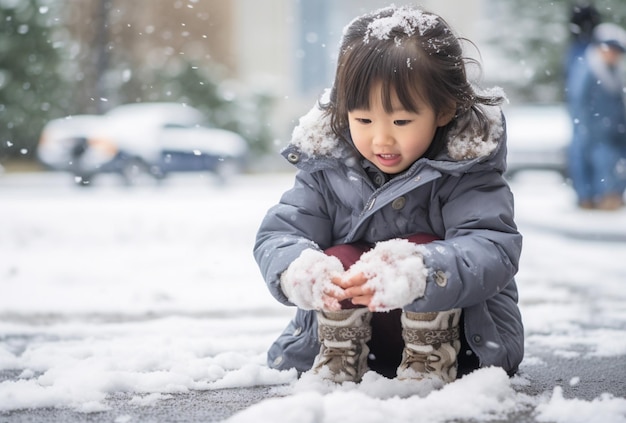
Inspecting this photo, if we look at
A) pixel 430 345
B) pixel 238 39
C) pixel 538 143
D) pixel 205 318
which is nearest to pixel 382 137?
pixel 430 345

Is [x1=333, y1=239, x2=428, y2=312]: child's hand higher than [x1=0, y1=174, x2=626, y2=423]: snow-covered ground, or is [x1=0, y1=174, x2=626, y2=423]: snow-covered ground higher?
[x1=333, y1=239, x2=428, y2=312]: child's hand

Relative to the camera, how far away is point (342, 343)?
226cm

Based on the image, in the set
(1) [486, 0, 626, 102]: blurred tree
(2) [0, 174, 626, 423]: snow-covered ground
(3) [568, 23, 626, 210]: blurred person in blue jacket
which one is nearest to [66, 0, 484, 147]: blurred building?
(1) [486, 0, 626, 102]: blurred tree

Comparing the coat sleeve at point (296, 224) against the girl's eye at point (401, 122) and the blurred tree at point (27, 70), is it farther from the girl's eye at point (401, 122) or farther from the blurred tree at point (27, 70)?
the blurred tree at point (27, 70)

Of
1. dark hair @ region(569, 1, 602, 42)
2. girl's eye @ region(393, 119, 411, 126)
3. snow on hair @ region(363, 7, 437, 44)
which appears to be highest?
dark hair @ region(569, 1, 602, 42)

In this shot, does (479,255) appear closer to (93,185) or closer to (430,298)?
(430,298)

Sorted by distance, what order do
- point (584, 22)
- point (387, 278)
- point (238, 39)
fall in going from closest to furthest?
point (387, 278), point (584, 22), point (238, 39)

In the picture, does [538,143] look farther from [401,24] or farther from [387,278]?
[387,278]

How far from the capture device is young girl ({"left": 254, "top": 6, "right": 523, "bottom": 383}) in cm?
209

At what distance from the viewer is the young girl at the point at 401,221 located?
2.09 meters

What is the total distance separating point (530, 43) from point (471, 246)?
19119 mm

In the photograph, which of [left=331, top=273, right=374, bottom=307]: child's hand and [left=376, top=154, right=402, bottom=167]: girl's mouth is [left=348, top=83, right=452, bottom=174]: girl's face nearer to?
[left=376, top=154, right=402, bottom=167]: girl's mouth

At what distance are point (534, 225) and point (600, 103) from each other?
1402 mm

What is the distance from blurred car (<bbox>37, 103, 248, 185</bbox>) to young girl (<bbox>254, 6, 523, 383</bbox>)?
11.7m
